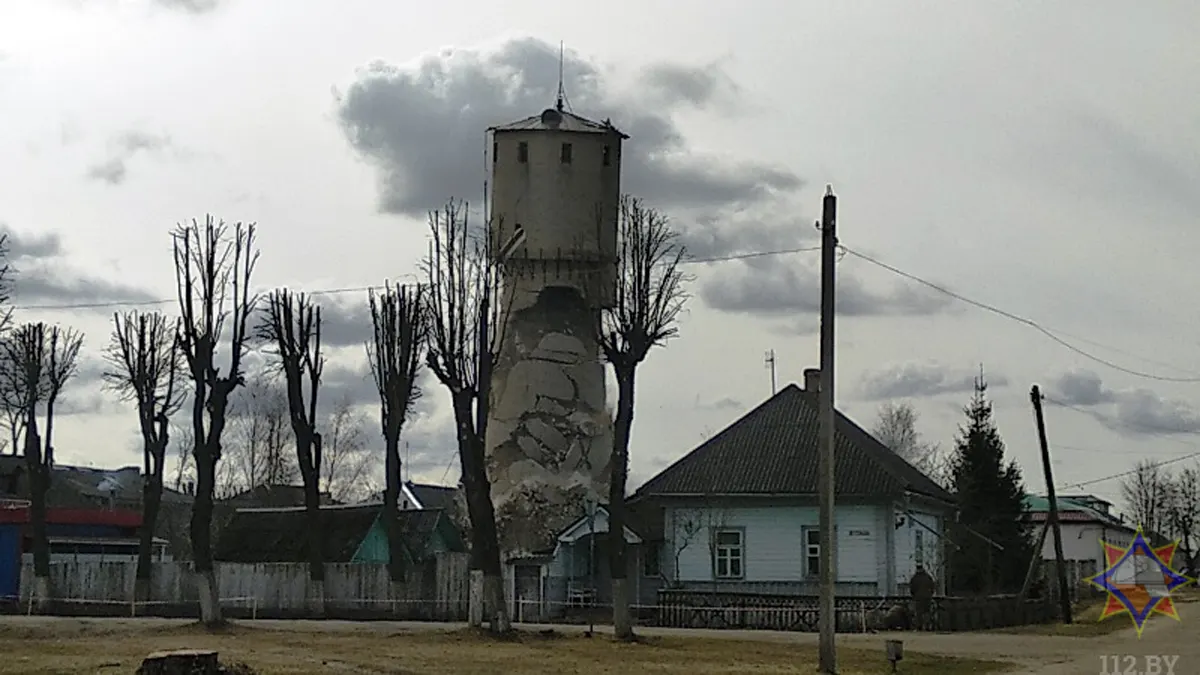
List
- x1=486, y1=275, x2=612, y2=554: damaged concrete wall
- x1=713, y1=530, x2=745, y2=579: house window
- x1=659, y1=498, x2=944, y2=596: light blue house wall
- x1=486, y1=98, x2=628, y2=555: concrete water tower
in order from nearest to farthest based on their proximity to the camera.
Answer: x1=659, y1=498, x2=944, y2=596: light blue house wall → x1=713, y1=530, x2=745, y2=579: house window → x1=486, y1=98, x2=628, y2=555: concrete water tower → x1=486, y1=275, x2=612, y2=554: damaged concrete wall

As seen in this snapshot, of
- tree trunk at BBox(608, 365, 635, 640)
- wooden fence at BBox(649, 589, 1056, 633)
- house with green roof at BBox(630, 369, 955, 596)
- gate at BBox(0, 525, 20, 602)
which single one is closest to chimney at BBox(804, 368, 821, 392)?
house with green roof at BBox(630, 369, 955, 596)

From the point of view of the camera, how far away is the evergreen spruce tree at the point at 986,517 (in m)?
53.0

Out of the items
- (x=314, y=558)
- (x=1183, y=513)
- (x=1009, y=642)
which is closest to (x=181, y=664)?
(x=1009, y=642)

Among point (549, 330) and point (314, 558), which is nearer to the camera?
point (314, 558)

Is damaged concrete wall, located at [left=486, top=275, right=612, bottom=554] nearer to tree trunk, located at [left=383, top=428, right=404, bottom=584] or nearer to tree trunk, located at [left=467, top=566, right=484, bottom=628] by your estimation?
tree trunk, located at [left=383, top=428, right=404, bottom=584]

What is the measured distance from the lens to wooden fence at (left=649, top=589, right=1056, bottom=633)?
3778 cm

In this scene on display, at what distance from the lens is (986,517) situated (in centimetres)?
5341

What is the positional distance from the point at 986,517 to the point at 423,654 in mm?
32567

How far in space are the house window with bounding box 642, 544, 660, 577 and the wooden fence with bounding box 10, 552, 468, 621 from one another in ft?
18.5

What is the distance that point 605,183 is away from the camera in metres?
49.7

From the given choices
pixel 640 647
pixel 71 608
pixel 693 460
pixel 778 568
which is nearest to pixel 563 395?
pixel 693 460

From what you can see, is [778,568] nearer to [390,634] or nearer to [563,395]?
[563,395]

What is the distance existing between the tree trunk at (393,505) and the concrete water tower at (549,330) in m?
4.49

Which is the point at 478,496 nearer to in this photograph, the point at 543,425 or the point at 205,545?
the point at 205,545
